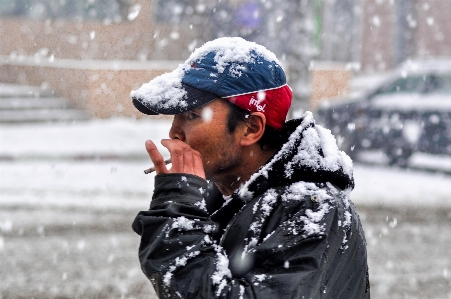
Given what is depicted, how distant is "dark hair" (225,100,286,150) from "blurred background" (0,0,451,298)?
14.1 ft

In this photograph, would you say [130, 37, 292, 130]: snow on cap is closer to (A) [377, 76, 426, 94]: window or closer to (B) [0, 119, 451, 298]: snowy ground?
(B) [0, 119, 451, 298]: snowy ground

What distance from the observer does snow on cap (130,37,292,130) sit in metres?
1.89

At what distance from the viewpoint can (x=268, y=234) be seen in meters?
1.82

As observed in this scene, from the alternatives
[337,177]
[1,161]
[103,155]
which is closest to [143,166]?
[103,155]

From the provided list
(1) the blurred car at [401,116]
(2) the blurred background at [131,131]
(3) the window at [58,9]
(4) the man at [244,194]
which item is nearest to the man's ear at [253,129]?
(4) the man at [244,194]

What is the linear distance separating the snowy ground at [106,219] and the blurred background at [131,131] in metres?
0.02

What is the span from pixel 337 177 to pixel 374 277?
16.6ft

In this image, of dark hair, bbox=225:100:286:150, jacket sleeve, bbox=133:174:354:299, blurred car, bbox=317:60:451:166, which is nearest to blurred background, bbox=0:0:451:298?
blurred car, bbox=317:60:451:166

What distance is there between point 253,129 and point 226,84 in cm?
16

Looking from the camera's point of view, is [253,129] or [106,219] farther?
[106,219]

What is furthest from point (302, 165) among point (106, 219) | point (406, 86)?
point (406, 86)

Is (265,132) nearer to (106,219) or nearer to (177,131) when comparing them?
(177,131)

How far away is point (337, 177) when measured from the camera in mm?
1976

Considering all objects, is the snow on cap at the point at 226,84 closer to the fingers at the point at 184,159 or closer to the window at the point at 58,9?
the fingers at the point at 184,159
